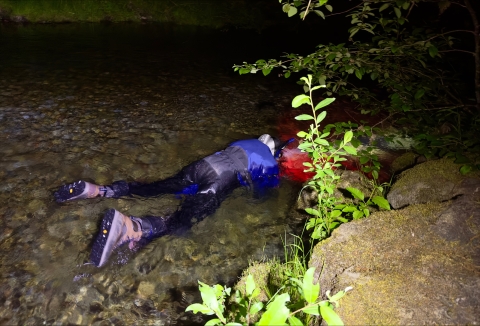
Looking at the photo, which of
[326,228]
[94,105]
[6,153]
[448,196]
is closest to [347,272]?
[326,228]

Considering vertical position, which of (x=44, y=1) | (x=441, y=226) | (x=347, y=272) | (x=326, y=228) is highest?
(x=44, y=1)

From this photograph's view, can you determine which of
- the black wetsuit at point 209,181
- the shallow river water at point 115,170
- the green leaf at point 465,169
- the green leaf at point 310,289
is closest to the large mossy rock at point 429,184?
the green leaf at point 465,169

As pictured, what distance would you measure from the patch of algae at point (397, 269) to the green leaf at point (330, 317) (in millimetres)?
693

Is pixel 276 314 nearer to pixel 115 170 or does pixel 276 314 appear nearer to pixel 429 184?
pixel 429 184

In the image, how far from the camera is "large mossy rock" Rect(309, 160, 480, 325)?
2.11 m

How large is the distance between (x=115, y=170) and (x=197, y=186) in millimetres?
1874

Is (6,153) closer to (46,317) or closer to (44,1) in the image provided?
(46,317)

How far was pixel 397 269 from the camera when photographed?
96.2 inches

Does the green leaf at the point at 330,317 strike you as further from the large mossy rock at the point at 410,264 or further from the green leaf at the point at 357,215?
the green leaf at the point at 357,215

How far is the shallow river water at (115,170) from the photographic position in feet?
11.6

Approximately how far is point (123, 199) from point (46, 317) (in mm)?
2104

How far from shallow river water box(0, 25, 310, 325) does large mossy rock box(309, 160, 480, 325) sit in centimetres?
167

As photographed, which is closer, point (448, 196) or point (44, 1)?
point (448, 196)

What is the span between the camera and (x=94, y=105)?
28.3 feet
